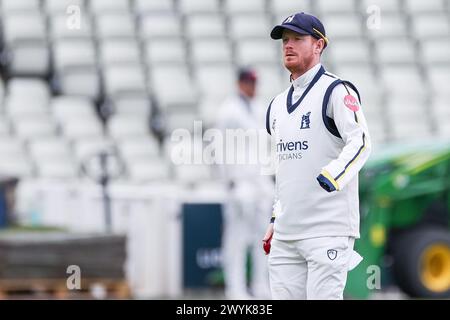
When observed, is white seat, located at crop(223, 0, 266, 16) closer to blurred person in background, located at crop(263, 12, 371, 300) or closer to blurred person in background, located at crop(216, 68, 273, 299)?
blurred person in background, located at crop(216, 68, 273, 299)

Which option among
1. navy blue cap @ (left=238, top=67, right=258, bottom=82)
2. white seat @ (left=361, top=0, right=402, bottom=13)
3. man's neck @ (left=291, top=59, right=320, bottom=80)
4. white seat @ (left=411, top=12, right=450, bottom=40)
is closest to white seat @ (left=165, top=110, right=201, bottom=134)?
white seat @ (left=361, top=0, right=402, bottom=13)

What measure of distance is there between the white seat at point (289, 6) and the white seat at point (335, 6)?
0.16 metres

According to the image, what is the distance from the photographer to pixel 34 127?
1591cm

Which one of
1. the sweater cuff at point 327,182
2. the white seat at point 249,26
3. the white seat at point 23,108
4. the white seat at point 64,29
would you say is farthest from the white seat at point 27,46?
the sweater cuff at point 327,182

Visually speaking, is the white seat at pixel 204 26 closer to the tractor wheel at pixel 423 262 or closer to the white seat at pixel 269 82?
the white seat at pixel 269 82

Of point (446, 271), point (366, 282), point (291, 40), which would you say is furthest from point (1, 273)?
point (291, 40)

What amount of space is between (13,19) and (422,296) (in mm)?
6573

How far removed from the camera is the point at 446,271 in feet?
44.4

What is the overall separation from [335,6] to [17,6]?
4.03m

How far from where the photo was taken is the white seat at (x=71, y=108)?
53.7 feet

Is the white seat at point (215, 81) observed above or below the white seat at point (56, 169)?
above

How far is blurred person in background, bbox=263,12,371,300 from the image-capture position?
6820 mm

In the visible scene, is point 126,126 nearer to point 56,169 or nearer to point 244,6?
point 56,169
